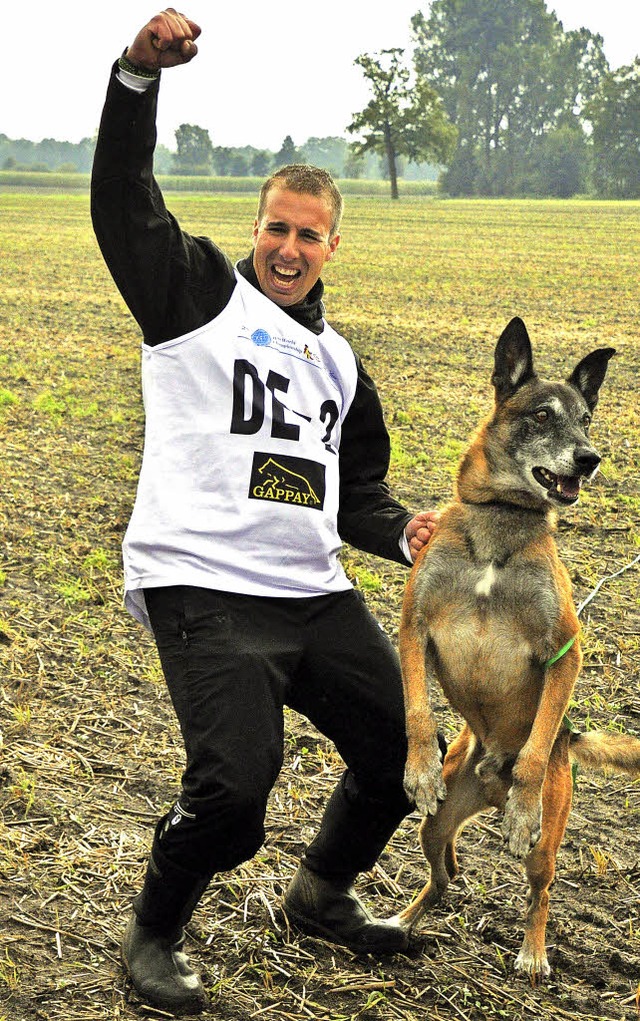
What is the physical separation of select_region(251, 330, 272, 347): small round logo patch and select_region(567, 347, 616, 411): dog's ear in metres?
1.10

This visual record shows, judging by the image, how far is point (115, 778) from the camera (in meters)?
4.39

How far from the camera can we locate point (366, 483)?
13.0 ft

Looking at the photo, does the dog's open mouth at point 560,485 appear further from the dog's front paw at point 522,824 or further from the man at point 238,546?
the dog's front paw at point 522,824

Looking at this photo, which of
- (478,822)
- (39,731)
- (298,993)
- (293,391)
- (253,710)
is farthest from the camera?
(39,731)

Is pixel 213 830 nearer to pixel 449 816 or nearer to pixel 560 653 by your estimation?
pixel 449 816

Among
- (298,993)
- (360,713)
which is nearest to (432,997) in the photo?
(298,993)

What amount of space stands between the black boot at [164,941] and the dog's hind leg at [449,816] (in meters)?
0.77

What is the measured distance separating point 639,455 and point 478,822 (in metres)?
6.23

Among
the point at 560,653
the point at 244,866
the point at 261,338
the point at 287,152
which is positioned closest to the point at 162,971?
the point at 244,866

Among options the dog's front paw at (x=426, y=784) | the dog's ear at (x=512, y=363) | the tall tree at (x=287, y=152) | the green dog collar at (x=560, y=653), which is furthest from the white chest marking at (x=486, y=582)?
the tall tree at (x=287, y=152)

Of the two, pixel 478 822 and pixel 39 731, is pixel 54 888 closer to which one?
pixel 39 731

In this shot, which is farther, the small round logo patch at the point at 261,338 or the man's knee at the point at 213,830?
the small round logo patch at the point at 261,338

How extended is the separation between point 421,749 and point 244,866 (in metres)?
1.00

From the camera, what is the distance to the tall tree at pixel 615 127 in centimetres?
9581
